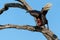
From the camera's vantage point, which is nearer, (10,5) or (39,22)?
(39,22)

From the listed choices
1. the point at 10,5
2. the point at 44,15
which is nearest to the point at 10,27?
the point at 10,5

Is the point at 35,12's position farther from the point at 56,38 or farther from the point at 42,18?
the point at 56,38

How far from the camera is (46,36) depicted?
9.48 m

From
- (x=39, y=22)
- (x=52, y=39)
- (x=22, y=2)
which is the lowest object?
(x=52, y=39)

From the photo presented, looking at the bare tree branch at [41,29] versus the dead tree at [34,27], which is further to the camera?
the bare tree branch at [41,29]

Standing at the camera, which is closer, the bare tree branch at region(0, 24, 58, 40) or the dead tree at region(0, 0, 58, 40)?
the dead tree at region(0, 0, 58, 40)

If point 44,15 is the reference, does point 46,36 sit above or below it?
below

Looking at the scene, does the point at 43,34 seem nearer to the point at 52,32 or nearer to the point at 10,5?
the point at 52,32

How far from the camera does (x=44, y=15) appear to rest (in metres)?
9.00

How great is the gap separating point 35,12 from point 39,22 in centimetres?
35

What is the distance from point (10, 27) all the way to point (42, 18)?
1.33 meters

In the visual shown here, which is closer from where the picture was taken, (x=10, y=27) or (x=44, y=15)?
(x=44, y=15)

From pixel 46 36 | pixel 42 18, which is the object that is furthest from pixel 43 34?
pixel 42 18

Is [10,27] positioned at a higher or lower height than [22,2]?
lower
